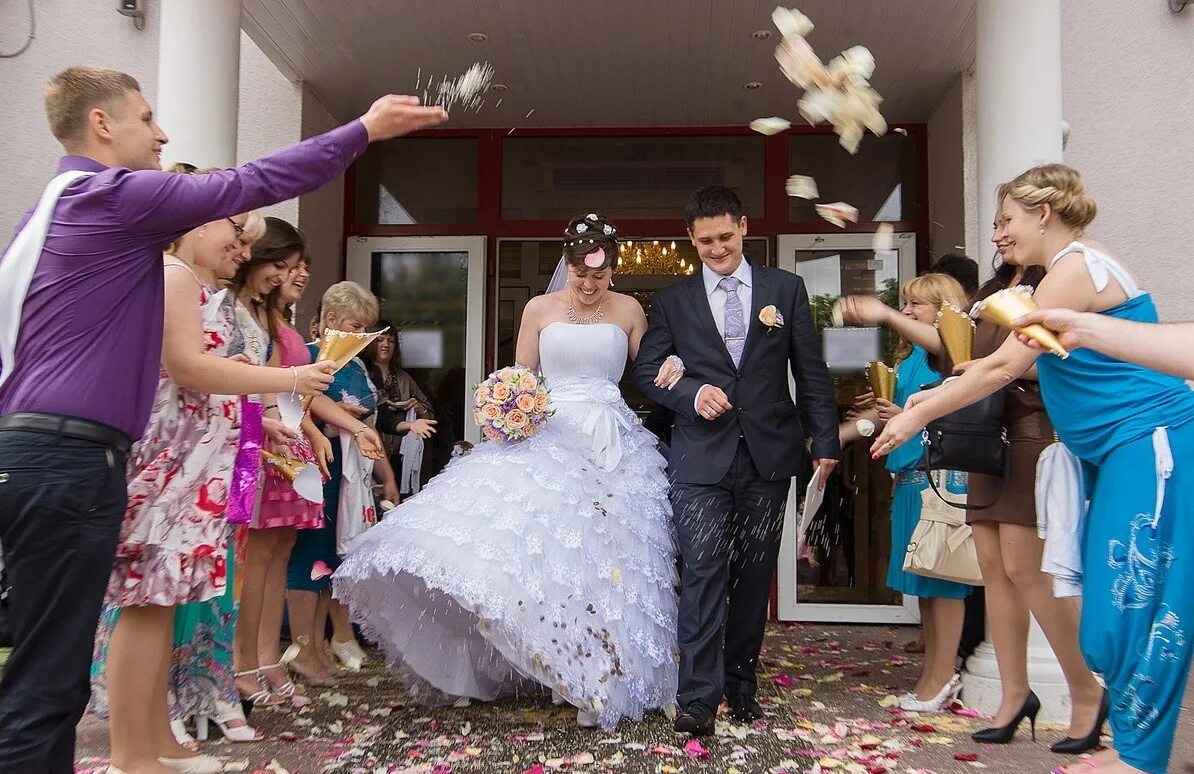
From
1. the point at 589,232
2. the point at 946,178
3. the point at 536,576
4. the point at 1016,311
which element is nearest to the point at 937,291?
the point at 589,232

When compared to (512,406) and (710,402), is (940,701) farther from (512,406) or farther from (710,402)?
(512,406)

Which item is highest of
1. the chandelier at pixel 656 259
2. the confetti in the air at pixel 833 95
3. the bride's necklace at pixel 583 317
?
the chandelier at pixel 656 259

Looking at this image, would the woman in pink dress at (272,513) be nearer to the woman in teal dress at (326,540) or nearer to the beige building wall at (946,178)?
the woman in teal dress at (326,540)

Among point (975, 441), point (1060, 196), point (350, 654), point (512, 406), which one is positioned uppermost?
point (1060, 196)

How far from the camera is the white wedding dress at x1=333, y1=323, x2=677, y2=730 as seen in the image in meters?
4.02

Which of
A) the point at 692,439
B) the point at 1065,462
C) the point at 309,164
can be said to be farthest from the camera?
the point at 692,439

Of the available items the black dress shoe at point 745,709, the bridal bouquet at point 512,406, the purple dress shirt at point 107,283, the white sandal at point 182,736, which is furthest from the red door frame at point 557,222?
the purple dress shirt at point 107,283

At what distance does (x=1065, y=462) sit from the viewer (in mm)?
3459

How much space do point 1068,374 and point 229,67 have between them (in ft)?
14.1

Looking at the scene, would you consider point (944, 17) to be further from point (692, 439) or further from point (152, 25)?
point (152, 25)

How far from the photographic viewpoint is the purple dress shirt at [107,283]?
2473mm

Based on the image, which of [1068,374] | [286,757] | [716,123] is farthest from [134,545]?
[716,123]

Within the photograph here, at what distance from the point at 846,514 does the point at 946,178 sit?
2593 millimetres

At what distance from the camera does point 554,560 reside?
4.10m
